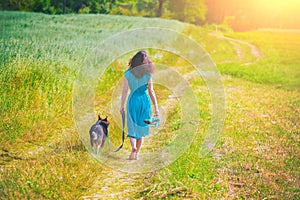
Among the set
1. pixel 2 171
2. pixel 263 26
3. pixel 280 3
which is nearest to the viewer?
pixel 2 171

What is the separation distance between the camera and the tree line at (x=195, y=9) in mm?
41406

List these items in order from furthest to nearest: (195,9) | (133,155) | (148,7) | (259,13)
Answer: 1. (148,7)
2. (195,9)
3. (259,13)
4. (133,155)

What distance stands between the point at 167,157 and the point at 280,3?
139 feet

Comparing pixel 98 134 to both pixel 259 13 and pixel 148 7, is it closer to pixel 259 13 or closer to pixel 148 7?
pixel 259 13

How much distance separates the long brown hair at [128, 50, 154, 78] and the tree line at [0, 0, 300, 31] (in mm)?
37575

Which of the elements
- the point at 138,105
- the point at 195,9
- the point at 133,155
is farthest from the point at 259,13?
the point at 138,105

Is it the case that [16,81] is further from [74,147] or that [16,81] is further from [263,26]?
[263,26]

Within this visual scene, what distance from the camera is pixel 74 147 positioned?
21.3 ft

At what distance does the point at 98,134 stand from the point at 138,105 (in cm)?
83

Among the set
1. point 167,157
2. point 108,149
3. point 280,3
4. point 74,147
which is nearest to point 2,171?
point 74,147

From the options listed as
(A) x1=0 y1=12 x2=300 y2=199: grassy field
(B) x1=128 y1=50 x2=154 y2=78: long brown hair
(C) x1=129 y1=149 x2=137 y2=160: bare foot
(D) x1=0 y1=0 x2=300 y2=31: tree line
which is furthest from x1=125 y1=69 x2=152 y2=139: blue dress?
(D) x1=0 y1=0 x2=300 y2=31: tree line

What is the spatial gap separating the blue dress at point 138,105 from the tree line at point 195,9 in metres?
37.5

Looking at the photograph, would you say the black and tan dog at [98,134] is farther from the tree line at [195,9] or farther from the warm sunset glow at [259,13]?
the warm sunset glow at [259,13]

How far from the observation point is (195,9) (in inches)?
2010
